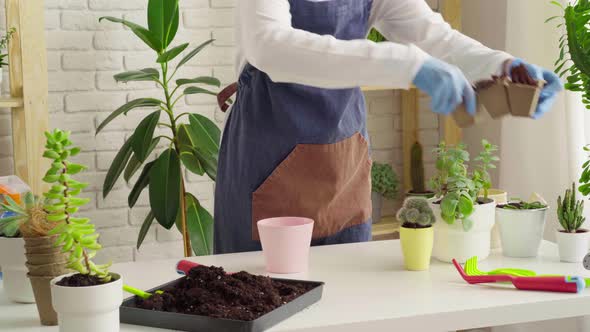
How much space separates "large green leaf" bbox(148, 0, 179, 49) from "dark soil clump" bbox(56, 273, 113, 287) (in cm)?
193

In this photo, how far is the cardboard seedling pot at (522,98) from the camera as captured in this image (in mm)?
1289

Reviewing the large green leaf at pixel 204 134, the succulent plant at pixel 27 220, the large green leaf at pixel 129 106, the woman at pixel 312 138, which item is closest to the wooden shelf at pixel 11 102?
the large green leaf at pixel 129 106

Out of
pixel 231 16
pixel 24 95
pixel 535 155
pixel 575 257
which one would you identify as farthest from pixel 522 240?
pixel 231 16

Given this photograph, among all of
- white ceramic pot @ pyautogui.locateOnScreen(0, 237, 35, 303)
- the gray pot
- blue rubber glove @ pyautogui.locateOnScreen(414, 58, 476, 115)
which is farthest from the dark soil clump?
the gray pot

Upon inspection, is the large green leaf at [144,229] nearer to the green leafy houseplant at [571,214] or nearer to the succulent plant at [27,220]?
the succulent plant at [27,220]

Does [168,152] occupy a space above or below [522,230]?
above

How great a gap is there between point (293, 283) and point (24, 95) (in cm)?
180

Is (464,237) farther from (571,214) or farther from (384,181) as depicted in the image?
(384,181)

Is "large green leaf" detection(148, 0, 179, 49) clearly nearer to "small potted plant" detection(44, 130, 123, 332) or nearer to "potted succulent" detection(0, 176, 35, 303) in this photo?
"potted succulent" detection(0, 176, 35, 303)

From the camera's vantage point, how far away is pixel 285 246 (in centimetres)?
147

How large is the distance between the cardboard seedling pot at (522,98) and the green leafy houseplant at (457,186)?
0.92 feet

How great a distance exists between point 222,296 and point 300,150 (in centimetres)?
60

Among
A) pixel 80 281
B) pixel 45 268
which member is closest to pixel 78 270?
pixel 80 281

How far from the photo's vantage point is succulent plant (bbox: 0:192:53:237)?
1227 mm
